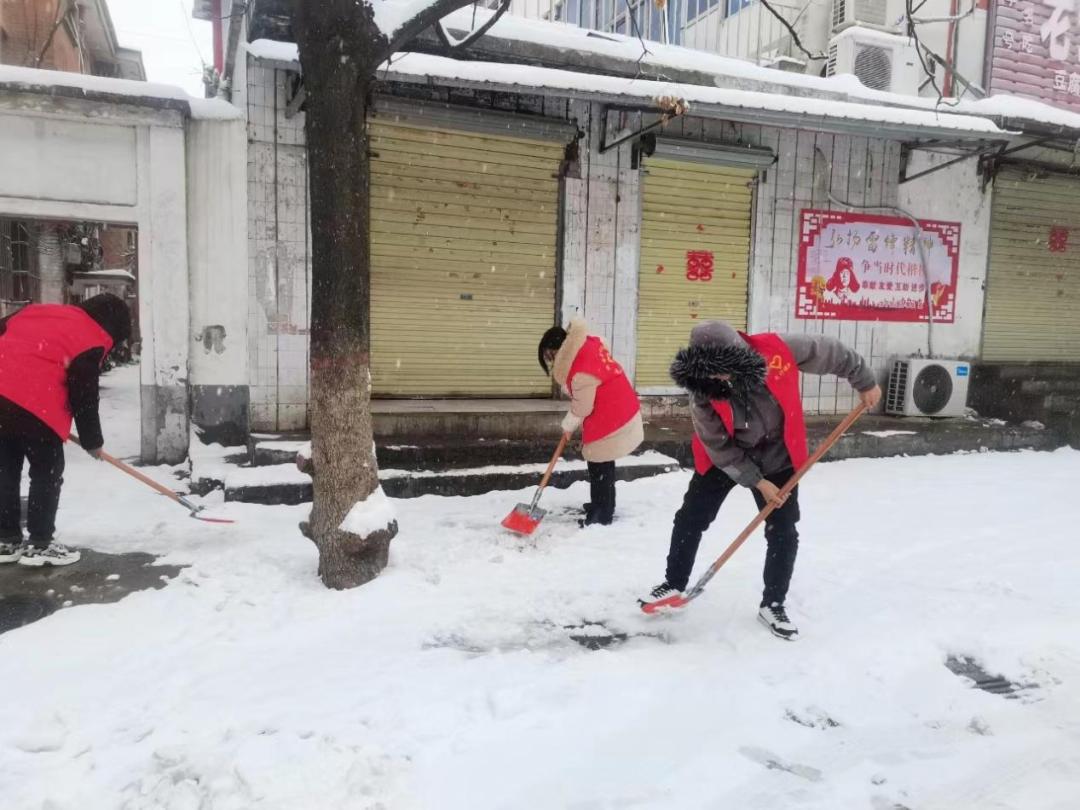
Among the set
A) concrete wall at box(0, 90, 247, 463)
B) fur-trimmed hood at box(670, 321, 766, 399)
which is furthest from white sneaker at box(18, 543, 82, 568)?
fur-trimmed hood at box(670, 321, 766, 399)

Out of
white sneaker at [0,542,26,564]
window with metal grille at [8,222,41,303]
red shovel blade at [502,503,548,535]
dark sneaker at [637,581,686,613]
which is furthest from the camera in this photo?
window with metal grille at [8,222,41,303]

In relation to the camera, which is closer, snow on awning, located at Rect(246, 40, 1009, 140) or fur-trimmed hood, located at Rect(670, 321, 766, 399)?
fur-trimmed hood, located at Rect(670, 321, 766, 399)

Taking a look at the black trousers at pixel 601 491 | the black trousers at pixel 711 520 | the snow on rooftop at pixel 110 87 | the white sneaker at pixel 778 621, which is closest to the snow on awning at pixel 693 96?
the snow on rooftop at pixel 110 87

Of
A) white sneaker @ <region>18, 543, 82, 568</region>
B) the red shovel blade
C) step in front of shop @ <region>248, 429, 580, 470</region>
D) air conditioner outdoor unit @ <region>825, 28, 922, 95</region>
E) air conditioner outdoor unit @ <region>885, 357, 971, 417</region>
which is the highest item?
air conditioner outdoor unit @ <region>825, 28, 922, 95</region>

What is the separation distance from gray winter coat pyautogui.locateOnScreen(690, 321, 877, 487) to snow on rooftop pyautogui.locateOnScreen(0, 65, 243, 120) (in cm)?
533

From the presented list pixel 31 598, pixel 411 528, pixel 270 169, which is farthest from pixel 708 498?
pixel 270 169

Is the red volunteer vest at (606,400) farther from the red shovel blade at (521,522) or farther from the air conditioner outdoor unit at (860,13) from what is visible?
the air conditioner outdoor unit at (860,13)

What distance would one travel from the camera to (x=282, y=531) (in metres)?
5.18

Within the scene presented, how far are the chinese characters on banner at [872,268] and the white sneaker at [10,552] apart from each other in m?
8.25

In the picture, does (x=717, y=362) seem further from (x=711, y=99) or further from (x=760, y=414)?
(x=711, y=99)

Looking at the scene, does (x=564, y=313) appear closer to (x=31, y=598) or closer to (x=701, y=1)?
(x=31, y=598)

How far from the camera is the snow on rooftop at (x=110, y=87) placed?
20.0 ft

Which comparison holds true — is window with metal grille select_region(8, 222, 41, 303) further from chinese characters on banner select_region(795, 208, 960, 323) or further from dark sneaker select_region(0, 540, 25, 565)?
chinese characters on banner select_region(795, 208, 960, 323)

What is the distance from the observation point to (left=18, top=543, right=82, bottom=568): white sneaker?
4492 millimetres
